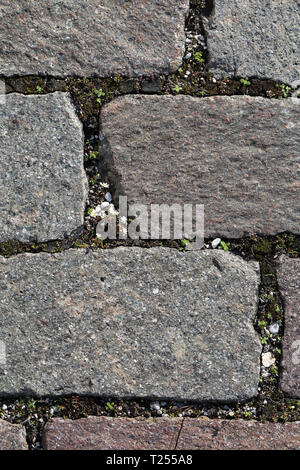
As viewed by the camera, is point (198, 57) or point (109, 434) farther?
point (198, 57)

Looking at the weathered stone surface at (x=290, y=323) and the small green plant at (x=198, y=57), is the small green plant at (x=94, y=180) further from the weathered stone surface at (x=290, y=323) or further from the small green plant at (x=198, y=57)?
the weathered stone surface at (x=290, y=323)

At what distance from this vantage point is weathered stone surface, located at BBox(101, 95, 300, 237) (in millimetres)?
1969

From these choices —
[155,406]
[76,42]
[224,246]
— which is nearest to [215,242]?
[224,246]

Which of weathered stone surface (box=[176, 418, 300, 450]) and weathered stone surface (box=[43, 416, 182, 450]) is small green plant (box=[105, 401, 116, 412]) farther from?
weathered stone surface (box=[176, 418, 300, 450])

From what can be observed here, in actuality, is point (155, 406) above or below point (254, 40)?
below

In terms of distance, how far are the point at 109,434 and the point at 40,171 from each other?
883 mm

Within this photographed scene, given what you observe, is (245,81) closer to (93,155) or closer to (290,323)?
(93,155)

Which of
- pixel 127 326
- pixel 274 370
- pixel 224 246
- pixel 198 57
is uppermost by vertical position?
pixel 198 57

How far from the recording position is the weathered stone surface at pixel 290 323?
1.96m

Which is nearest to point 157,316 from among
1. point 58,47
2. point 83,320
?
point 83,320

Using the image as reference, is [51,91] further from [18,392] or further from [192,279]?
[18,392]

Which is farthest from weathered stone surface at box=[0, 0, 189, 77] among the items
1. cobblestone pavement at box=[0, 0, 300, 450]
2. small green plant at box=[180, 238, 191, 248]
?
small green plant at box=[180, 238, 191, 248]

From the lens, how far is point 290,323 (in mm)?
1966

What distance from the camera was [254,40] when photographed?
2025 millimetres
